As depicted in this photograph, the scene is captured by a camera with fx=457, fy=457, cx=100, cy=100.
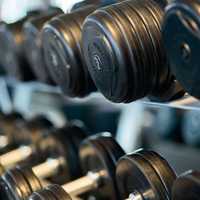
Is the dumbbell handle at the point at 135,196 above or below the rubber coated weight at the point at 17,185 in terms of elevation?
below

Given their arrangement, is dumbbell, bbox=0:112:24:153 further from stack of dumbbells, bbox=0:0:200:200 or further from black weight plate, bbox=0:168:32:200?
black weight plate, bbox=0:168:32:200

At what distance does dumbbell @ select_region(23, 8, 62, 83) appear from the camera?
1.41m

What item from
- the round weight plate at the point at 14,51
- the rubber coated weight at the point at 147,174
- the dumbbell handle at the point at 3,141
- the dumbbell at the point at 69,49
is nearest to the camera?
the rubber coated weight at the point at 147,174

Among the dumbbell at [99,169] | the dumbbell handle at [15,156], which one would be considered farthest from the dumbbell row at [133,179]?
the dumbbell handle at [15,156]

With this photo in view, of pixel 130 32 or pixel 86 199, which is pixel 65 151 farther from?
pixel 130 32

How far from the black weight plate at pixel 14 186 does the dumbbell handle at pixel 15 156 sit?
0.28 meters

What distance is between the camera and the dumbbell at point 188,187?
905 millimetres

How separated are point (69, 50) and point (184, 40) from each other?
1.39ft

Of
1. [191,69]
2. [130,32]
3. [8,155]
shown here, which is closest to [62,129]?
[8,155]

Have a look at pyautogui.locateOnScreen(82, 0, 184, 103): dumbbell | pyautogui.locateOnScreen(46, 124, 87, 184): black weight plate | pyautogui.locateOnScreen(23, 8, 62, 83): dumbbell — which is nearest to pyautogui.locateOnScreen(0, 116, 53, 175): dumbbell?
pyautogui.locateOnScreen(46, 124, 87, 184): black weight plate

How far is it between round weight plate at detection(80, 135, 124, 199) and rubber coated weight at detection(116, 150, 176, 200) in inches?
4.5

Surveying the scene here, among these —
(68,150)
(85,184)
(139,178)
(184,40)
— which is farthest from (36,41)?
(184,40)

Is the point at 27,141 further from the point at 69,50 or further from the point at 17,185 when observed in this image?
the point at 69,50

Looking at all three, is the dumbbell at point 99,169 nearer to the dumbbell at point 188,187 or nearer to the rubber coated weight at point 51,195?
the rubber coated weight at point 51,195
